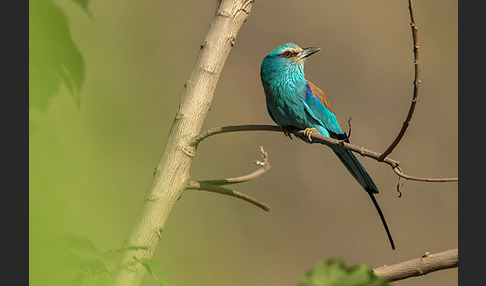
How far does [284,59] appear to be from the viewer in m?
1.52

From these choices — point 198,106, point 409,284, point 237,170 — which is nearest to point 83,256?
point 198,106

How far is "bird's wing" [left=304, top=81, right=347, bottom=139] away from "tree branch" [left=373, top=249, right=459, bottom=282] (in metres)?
0.81

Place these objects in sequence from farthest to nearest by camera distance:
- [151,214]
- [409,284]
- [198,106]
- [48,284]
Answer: [409,284] → [198,106] → [151,214] → [48,284]

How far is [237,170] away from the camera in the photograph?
209cm

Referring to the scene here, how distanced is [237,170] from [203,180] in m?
1.23

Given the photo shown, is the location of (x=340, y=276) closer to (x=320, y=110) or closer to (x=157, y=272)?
(x=157, y=272)

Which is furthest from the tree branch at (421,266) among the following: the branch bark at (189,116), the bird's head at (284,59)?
the bird's head at (284,59)

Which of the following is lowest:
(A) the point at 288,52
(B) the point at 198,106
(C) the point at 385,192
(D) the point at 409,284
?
(D) the point at 409,284

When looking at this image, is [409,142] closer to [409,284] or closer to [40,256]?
[409,284]

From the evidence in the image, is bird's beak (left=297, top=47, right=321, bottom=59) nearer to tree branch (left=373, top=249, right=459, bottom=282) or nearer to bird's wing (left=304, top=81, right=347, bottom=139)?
bird's wing (left=304, top=81, right=347, bottom=139)

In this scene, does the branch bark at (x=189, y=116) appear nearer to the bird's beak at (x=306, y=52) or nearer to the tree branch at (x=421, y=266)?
the tree branch at (x=421, y=266)

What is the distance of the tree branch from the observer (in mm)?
598

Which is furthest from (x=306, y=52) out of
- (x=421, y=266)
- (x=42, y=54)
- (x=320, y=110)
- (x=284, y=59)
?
(x=42, y=54)

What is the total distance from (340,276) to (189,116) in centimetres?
62
